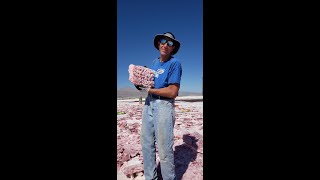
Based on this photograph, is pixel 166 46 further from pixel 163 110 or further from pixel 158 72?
pixel 163 110

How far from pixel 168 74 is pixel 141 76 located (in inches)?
12.1

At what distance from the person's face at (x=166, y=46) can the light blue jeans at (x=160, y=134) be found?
53 cm

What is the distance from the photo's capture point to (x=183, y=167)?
10.9 ft

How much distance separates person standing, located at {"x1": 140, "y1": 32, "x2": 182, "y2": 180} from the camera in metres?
2.28

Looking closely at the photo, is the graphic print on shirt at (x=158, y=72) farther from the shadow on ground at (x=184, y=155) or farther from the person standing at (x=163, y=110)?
the shadow on ground at (x=184, y=155)

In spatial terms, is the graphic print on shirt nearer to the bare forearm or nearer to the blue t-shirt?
the blue t-shirt

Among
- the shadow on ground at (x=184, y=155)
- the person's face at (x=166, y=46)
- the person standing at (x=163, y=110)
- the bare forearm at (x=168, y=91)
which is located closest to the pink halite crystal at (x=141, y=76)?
the person standing at (x=163, y=110)

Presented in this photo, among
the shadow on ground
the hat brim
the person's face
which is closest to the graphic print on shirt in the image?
the person's face

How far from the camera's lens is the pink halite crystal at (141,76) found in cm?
242

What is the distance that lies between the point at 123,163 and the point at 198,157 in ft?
4.02

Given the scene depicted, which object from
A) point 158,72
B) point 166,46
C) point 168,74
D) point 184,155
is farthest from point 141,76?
point 184,155

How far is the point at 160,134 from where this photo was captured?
228 centimetres
